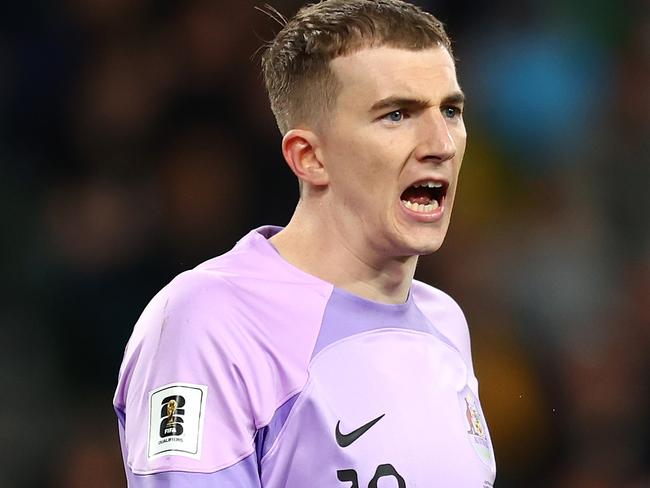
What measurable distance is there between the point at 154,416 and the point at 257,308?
1.17 feet

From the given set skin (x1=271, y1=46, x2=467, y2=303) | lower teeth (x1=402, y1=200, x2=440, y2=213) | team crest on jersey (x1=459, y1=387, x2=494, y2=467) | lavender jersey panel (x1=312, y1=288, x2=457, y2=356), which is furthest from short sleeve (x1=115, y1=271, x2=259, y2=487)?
team crest on jersey (x1=459, y1=387, x2=494, y2=467)

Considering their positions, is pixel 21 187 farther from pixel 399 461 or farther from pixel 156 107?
pixel 399 461

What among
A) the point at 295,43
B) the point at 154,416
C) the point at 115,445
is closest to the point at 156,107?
the point at 115,445

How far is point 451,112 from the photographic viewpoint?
9.82 ft

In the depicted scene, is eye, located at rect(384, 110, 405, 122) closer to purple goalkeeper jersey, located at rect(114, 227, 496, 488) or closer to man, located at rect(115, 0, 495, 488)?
man, located at rect(115, 0, 495, 488)

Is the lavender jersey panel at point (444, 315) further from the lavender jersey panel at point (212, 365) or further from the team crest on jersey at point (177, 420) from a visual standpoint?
the team crest on jersey at point (177, 420)

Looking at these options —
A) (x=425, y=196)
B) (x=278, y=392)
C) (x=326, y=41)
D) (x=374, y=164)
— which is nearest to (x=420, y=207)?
(x=425, y=196)

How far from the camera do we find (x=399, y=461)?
109 inches

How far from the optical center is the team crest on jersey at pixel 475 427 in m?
3.03

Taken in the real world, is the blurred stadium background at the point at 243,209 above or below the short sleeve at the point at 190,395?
above

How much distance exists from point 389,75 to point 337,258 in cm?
47

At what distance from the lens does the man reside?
2.65 m

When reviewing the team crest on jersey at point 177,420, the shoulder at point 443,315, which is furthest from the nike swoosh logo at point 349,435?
the shoulder at point 443,315

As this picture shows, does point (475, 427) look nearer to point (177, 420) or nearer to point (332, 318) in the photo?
point (332, 318)
